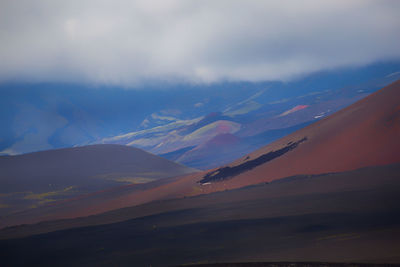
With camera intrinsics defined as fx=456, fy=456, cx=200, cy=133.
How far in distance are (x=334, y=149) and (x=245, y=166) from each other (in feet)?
32.9

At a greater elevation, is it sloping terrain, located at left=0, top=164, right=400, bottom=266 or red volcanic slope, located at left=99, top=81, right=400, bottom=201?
red volcanic slope, located at left=99, top=81, right=400, bottom=201

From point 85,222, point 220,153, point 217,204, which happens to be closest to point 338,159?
point 217,204

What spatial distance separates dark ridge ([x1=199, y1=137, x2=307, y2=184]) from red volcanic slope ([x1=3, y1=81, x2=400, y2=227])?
771 mm

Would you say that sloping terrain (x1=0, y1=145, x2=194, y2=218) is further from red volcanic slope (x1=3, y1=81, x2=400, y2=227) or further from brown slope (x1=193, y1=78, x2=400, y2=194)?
brown slope (x1=193, y1=78, x2=400, y2=194)

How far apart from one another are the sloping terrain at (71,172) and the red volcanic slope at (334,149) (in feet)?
83.6

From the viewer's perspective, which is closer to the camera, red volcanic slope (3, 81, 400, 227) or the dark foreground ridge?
the dark foreground ridge

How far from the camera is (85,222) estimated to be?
136ft

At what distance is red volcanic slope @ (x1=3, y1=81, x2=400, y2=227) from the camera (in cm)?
3650

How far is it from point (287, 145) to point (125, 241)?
22.1m

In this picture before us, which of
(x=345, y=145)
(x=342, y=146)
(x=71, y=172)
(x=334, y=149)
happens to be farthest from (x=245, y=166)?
(x=71, y=172)

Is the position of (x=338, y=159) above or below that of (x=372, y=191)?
above

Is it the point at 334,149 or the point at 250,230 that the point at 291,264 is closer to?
the point at 250,230

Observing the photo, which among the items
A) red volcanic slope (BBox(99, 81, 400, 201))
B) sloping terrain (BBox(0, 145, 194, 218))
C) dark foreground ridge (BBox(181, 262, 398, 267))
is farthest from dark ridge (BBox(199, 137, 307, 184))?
sloping terrain (BBox(0, 145, 194, 218))

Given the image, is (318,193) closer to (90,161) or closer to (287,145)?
(287,145)
